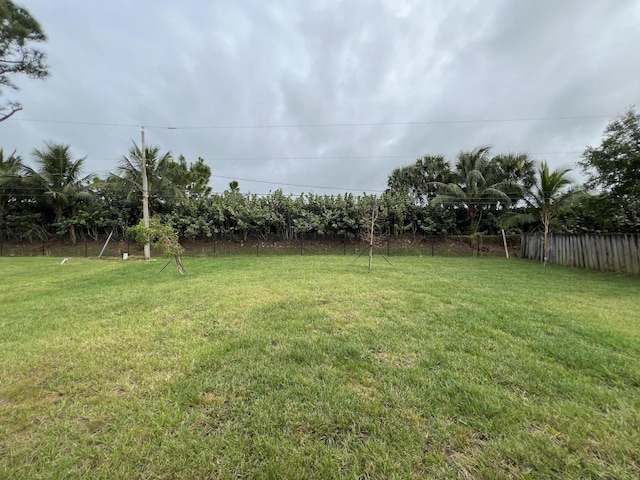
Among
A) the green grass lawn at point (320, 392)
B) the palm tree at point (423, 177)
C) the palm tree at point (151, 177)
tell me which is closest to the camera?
the green grass lawn at point (320, 392)

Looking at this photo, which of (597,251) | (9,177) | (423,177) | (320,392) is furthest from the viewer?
(423,177)

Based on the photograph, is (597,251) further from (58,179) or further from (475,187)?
(58,179)

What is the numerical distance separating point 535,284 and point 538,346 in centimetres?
454

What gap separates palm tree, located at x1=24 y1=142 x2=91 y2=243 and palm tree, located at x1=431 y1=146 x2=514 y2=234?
20.8 metres

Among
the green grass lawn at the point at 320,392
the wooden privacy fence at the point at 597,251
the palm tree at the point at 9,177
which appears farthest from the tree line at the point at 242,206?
the green grass lawn at the point at 320,392

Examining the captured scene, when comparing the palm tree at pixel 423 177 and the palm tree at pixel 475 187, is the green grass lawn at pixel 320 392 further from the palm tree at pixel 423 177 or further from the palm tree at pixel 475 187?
the palm tree at pixel 423 177

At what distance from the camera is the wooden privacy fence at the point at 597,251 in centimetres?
823

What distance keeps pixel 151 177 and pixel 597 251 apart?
19.7 meters

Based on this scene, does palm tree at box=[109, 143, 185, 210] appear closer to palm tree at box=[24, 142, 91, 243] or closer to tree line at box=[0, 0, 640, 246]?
tree line at box=[0, 0, 640, 246]

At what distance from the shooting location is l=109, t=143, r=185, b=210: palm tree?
14406mm

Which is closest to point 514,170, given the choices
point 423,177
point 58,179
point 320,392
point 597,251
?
point 423,177

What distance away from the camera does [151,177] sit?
578 inches

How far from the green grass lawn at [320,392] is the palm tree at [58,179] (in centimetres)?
1562

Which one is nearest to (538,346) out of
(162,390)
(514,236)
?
(162,390)
